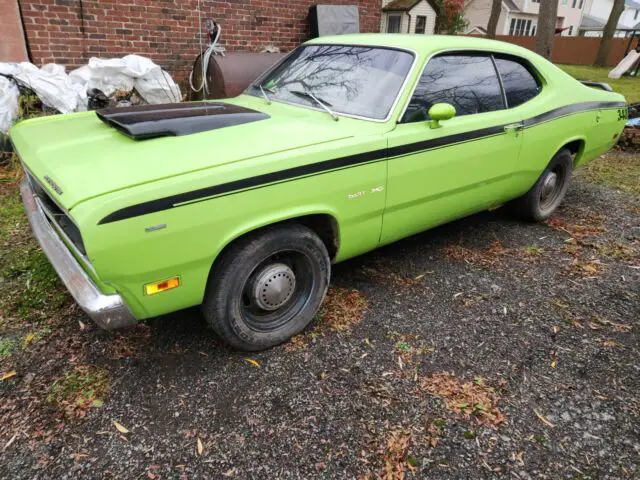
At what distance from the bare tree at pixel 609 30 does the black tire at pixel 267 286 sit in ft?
89.9

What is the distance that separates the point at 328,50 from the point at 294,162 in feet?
5.15

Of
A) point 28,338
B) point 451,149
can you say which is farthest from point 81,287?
point 451,149

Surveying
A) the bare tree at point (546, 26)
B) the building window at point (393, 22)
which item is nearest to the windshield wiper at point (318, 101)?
the bare tree at point (546, 26)

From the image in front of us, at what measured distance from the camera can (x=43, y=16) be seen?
6.45 meters

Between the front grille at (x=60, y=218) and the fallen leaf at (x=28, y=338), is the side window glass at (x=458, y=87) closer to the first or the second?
the front grille at (x=60, y=218)

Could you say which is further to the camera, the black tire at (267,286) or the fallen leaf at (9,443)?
the black tire at (267,286)

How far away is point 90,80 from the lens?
631 cm

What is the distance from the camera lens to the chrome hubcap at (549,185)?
4.47m

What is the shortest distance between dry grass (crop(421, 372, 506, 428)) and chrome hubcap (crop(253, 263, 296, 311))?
0.91 m

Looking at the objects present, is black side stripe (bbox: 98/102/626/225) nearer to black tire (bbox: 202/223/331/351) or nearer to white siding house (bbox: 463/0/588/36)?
black tire (bbox: 202/223/331/351)

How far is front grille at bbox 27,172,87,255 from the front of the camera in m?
2.34

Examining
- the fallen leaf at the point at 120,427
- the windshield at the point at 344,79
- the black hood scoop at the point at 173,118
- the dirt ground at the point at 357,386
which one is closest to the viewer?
the dirt ground at the point at 357,386

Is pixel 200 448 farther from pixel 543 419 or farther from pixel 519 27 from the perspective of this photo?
pixel 519 27

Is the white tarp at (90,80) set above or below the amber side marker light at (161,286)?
above
